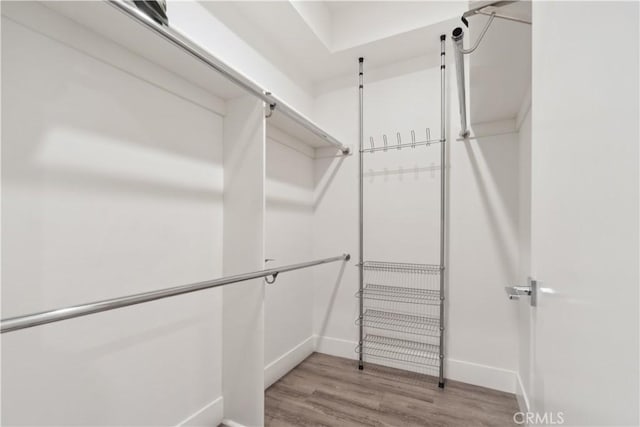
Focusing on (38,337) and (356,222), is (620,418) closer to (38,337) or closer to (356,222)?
(38,337)

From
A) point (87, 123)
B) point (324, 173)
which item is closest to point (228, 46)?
point (87, 123)

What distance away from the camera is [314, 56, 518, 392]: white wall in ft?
6.55

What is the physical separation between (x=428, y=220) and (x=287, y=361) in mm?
1600

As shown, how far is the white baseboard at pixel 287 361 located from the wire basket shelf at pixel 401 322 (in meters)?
0.51

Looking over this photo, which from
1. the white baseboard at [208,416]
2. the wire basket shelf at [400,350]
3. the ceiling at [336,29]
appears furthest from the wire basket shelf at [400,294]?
the ceiling at [336,29]

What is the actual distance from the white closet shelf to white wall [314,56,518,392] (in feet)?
3.51

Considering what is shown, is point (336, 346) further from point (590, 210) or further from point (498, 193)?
point (590, 210)

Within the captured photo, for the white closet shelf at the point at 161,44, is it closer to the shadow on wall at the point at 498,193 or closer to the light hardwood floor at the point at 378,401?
the shadow on wall at the point at 498,193

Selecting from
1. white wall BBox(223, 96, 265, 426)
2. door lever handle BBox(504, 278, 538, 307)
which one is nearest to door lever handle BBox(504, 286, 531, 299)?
door lever handle BBox(504, 278, 538, 307)

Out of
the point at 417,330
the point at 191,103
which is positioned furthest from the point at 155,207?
the point at 417,330

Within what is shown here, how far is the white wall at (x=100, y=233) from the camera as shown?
902 mm

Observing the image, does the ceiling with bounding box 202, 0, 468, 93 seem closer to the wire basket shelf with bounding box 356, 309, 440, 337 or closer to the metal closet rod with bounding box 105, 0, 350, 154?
the metal closet rod with bounding box 105, 0, 350, 154

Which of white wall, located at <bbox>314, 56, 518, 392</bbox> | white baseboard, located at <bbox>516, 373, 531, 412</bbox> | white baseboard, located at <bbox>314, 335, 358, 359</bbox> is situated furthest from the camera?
white baseboard, located at <bbox>314, 335, 358, 359</bbox>

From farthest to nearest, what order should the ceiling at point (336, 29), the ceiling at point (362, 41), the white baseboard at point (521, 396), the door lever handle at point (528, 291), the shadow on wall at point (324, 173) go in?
1. the shadow on wall at point (324, 173)
2. the ceiling at point (336, 29)
3. the white baseboard at point (521, 396)
4. the ceiling at point (362, 41)
5. the door lever handle at point (528, 291)
